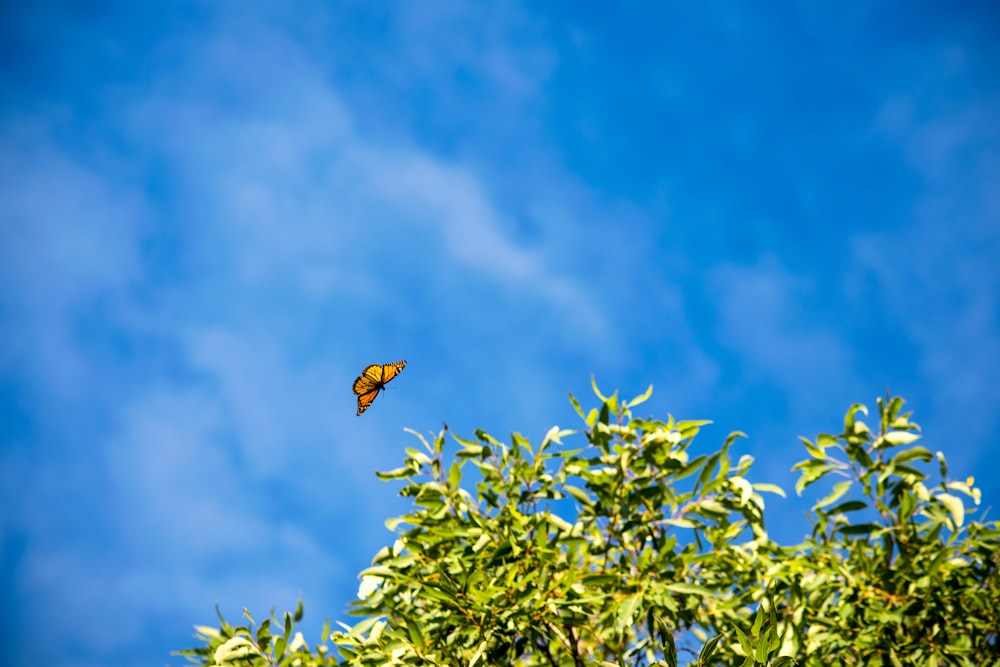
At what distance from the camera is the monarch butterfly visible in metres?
6.34

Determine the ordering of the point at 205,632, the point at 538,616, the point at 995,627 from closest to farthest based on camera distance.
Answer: the point at 538,616, the point at 995,627, the point at 205,632

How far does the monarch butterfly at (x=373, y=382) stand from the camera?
6.34 metres

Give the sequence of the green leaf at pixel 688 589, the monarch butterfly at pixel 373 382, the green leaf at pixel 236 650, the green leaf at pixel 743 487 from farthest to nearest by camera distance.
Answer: the monarch butterfly at pixel 373 382 < the green leaf at pixel 236 650 < the green leaf at pixel 743 487 < the green leaf at pixel 688 589

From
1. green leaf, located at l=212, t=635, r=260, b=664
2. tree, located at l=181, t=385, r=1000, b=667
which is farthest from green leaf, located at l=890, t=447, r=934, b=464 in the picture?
green leaf, located at l=212, t=635, r=260, b=664

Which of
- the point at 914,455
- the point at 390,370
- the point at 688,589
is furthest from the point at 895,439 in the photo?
the point at 390,370

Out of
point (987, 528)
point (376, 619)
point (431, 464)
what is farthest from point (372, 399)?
point (987, 528)

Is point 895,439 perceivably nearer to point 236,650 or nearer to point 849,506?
point 849,506

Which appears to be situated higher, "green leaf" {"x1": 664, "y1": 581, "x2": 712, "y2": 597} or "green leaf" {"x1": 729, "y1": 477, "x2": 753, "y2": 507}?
"green leaf" {"x1": 729, "y1": 477, "x2": 753, "y2": 507}

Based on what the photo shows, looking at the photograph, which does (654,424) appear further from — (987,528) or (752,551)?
(987,528)

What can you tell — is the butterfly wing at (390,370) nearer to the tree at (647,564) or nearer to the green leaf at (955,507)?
the tree at (647,564)

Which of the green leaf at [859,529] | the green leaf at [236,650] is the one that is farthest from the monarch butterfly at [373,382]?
the green leaf at [859,529]

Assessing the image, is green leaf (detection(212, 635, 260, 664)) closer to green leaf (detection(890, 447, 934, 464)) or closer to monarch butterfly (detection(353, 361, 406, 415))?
monarch butterfly (detection(353, 361, 406, 415))

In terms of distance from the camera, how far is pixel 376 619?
5773mm

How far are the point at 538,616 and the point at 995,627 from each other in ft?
10.2
